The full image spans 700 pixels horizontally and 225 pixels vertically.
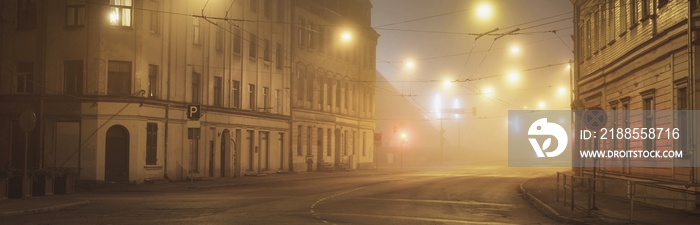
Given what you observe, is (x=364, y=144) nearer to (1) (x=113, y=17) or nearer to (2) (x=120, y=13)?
(2) (x=120, y=13)

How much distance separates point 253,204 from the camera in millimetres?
21859

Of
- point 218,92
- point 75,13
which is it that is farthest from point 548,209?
point 218,92

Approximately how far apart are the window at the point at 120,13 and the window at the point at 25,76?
14.4 feet

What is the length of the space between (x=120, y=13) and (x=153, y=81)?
3.67m

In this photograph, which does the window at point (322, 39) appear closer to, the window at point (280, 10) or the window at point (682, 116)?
the window at point (280, 10)

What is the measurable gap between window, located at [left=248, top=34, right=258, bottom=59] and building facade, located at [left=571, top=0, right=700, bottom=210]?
65.9 feet

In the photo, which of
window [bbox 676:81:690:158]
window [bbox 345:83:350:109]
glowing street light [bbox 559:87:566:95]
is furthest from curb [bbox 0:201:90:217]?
glowing street light [bbox 559:87:566:95]

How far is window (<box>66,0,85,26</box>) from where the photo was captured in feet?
114

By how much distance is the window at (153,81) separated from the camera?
36.7 meters

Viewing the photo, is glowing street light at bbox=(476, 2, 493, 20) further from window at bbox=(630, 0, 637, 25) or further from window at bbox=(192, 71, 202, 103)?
window at bbox=(192, 71, 202, 103)

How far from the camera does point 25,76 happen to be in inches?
1383

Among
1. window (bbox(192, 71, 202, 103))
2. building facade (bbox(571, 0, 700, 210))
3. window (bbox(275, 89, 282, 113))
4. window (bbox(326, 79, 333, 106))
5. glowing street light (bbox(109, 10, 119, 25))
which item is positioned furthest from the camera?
window (bbox(326, 79, 333, 106))

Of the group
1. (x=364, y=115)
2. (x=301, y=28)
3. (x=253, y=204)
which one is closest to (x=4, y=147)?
(x=253, y=204)

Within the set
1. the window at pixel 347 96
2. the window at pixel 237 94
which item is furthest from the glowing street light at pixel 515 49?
the window at pixel 347 96
